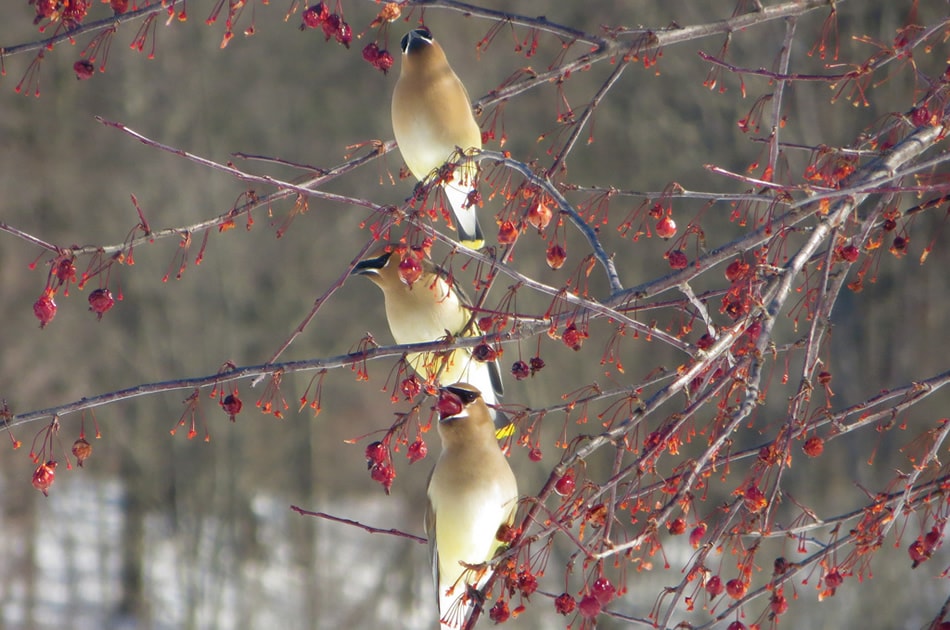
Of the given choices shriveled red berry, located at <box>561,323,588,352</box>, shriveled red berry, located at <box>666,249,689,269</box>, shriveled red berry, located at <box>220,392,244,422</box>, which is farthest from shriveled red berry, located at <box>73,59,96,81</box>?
shriveled red berry, located at <box>666,249,689,269</box>

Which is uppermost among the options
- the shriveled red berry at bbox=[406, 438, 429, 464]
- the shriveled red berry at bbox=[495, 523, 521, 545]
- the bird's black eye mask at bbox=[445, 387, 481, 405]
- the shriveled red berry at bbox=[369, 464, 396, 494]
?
the bird's black eye mask at bbox=[445, 387, 481, 405]

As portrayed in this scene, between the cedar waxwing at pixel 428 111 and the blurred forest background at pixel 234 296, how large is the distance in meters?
5.79

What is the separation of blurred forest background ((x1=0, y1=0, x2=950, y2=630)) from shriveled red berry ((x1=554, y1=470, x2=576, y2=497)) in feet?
22.6

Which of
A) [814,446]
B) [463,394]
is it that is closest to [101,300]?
[463,394]

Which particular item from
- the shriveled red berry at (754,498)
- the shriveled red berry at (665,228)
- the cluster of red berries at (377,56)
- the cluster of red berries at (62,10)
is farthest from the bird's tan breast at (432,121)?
the shriveled red berry at (754,498)

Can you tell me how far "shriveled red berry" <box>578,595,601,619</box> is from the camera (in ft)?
5.86

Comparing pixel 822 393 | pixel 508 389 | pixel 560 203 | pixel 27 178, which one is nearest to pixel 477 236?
pixel 560 203

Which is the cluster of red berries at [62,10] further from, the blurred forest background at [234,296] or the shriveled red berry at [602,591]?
the blurred forest background at [234,296]

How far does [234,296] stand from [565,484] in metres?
7.78

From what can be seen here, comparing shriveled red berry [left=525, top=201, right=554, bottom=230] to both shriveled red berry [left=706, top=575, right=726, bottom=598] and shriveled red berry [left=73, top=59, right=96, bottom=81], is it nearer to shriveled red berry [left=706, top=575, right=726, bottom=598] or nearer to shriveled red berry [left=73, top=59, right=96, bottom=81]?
shriveled red berry [left=706, top=575, right=726, bottom=598]

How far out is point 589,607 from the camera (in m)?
1.79

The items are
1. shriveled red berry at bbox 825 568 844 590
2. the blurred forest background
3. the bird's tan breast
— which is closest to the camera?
shriveled red berry at bbox 825 568 844 590

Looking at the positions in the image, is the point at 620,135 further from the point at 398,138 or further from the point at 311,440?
the point at 398,138

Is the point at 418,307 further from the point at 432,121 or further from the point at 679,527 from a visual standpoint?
the point at 679,527
